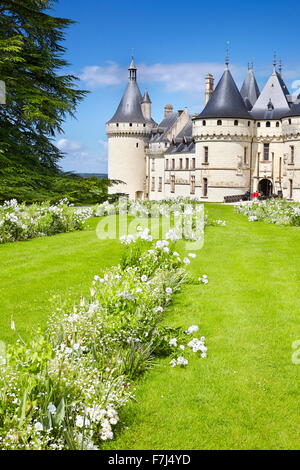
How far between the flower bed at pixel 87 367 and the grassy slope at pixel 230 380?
0.80 ft

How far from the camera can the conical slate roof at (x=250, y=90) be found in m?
50.1

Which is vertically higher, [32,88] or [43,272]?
[32,88]

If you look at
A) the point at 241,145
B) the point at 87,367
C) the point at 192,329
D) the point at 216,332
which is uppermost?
the point at 241,145

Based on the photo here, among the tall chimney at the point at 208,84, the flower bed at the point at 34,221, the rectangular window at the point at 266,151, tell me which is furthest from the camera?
the tall chimney at the point at 208,84

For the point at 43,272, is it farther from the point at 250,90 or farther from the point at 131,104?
the point at 131,104

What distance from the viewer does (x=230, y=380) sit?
5605mm

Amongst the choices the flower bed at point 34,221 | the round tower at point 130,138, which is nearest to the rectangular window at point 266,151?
the round tower at point 130,138

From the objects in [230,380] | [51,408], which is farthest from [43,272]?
[51,408]

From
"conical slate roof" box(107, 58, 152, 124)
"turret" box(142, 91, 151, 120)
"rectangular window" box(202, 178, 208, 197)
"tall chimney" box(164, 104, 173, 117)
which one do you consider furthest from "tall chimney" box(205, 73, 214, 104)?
"rectangular window" box(202, 178, 208, 197)

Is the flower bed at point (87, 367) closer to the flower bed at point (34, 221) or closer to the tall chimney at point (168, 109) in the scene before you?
the flower bed at point (34, 221)

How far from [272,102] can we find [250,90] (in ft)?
16.6

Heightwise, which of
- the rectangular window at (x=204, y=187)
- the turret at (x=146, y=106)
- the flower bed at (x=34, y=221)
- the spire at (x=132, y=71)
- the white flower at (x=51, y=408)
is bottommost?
the white flower at (x=51, y=408)

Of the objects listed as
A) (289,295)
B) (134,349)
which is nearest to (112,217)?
(289,295)
